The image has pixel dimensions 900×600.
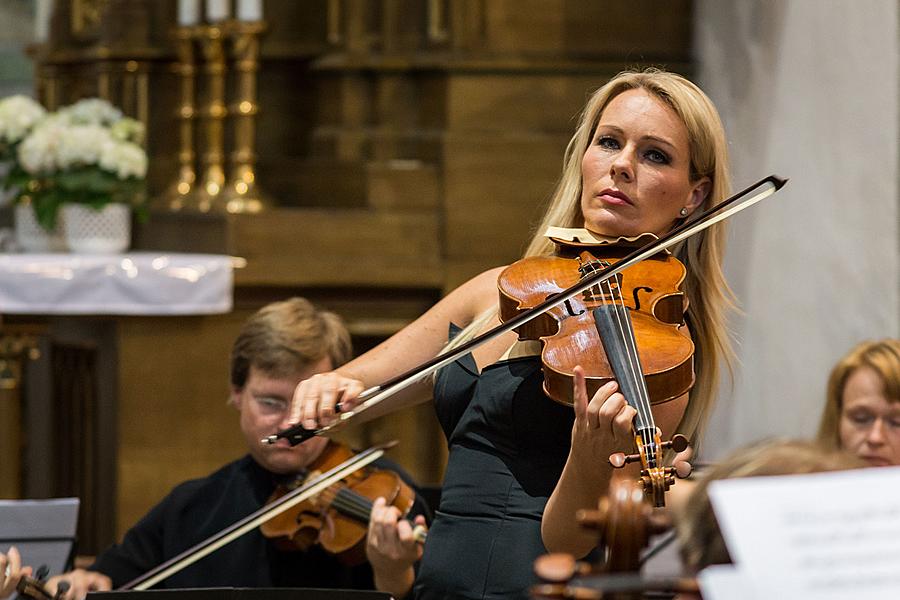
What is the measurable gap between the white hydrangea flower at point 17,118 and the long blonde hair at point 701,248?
2.69 metres

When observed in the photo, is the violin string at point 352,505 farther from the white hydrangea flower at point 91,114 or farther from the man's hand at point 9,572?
the white hydrangea flower at point 91,114

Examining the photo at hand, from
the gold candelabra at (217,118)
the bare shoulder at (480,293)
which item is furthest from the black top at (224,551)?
the gold candelabra at (217,118)

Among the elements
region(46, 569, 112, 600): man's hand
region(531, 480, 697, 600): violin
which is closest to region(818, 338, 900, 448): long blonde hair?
region(46, 569, 112, 600): man's hand

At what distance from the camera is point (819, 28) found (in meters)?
4.05

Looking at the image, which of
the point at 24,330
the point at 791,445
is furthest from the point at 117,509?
the point at 791,445

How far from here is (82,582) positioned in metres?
2.48

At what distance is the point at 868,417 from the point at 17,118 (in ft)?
9.62

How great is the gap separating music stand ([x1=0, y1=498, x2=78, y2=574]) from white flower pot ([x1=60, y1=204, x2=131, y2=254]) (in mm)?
1999

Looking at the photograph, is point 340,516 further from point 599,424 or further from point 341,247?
point 341,247

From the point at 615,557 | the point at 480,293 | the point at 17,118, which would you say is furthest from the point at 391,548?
the point at 17,118

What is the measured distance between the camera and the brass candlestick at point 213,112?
4.69 m

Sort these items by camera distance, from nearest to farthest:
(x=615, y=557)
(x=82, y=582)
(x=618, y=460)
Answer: (x=615, y=557) < (x=618, y=460) < (x=82, y=582)

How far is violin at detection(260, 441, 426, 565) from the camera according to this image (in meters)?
2.55

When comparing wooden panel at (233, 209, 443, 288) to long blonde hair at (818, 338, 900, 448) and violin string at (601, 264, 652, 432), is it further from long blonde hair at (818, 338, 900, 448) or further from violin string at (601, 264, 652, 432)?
violin string at (601, 264, 652, 432)
